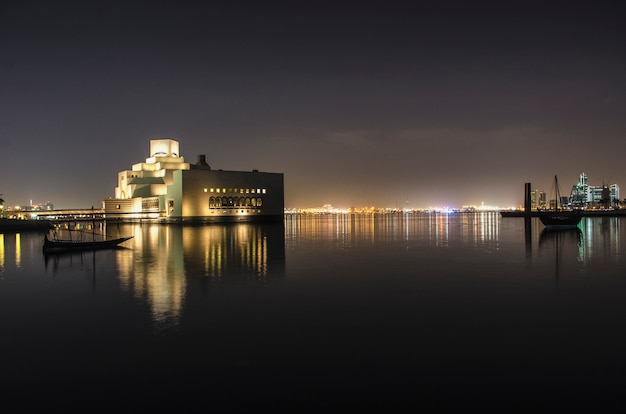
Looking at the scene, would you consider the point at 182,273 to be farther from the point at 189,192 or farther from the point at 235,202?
the point at 235,202

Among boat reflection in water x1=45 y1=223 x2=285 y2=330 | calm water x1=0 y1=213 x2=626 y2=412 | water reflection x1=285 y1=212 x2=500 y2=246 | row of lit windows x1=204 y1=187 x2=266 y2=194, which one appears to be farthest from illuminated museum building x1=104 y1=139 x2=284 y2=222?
calm water x1=0 y1=213 x2=626 y2=412

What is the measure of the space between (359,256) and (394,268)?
5.33m

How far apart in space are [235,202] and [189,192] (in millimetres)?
9634

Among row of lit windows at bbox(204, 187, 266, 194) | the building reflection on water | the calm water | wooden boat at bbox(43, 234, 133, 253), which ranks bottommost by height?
the calm water

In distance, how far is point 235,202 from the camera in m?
88.6

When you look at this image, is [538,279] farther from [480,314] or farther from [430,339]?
[430,339]

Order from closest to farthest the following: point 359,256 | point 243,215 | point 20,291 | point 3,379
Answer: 1. point 3,379
2. point 20,291
3. point 359,256
4. point 243,215

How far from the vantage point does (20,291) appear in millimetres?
14578

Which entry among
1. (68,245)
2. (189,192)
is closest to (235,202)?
(189,192)

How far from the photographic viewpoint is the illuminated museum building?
3302 inches

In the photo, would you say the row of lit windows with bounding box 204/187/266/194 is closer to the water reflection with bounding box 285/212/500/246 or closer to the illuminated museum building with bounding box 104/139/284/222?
the illuminated museum building with bounding box 104/139/284/222

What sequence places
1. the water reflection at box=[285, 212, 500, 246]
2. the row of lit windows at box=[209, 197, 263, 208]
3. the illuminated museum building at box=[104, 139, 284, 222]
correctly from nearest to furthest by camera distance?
the water reflection at box=[285, 212, 500, 246] → the illuminated museum building at box=[104, 139, 284, 222] → the row of lit windows at box=[209, 197, 263, 208]

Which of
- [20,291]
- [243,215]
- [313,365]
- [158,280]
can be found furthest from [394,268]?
[243,215]

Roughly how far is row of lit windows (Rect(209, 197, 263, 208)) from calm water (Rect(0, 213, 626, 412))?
69.4 m
